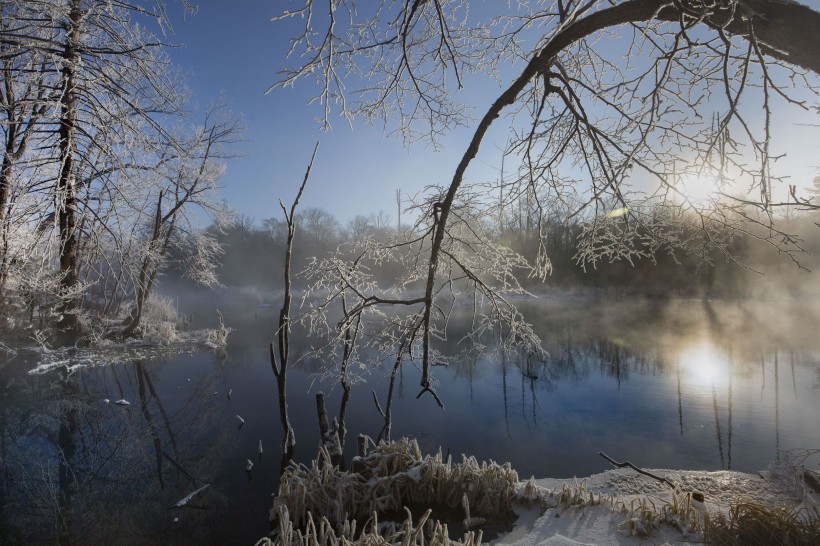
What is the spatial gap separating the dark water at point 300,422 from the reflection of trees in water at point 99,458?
27mm

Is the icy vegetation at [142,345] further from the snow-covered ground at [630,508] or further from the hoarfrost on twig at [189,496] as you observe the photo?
the snow-covered ground at [630,508]

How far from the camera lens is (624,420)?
8.34 meters

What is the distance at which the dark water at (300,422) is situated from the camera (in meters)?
5.24

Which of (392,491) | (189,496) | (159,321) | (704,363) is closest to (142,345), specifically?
(159,321)

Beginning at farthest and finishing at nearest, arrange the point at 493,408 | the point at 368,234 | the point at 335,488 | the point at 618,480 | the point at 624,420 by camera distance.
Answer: the point at 493,408
the point at 624,420
the point at 618,480
the point at 368,234
the point at 335,488

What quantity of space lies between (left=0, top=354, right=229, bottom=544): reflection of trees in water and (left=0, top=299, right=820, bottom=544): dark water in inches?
1.1

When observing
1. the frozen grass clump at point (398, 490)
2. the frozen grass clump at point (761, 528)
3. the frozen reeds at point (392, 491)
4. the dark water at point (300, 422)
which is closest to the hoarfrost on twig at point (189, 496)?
the dark water at point (300, 422)

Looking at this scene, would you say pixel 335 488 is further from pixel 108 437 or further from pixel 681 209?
pixel 108 437

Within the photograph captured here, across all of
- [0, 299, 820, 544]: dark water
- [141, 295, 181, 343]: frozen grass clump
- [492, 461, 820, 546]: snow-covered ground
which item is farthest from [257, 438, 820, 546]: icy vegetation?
[141, 295, 181, 343]: frozen grass clump

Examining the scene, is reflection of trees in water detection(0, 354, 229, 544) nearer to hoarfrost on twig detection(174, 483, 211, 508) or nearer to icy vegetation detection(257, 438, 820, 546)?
hoarfrost on twig detection(174, 483, 211, 508)

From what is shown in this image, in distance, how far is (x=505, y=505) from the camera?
13.4 feet

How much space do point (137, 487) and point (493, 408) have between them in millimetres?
6363

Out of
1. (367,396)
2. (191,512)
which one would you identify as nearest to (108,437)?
(191,512)

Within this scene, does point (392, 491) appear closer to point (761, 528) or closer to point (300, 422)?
point (761, 528)
